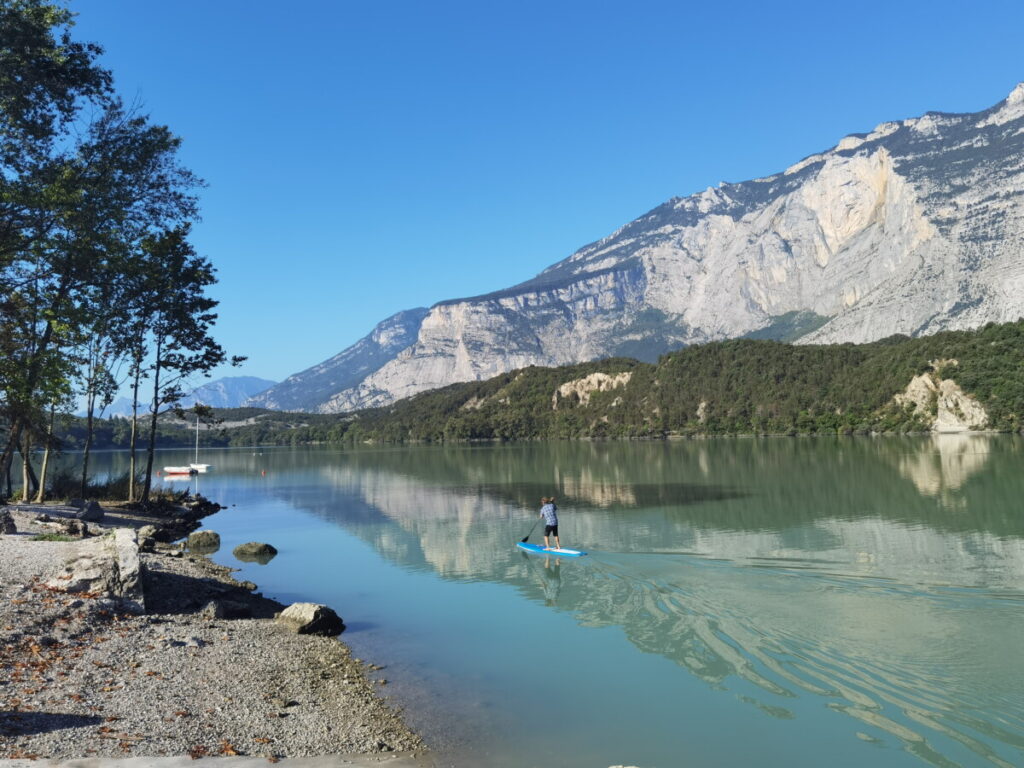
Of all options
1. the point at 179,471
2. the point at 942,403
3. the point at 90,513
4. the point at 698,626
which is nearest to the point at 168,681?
the point at 698,626

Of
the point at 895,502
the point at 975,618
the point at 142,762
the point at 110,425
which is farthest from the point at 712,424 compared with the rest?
the point at 142,762

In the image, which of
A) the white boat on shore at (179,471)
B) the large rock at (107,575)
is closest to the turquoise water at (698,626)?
the large rock at (107,575)

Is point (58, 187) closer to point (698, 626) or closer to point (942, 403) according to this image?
point (698, 626)

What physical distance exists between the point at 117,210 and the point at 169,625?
14684 millimetres

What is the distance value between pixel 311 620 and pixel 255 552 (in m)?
16.0

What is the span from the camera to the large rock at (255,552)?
3183 centimetres

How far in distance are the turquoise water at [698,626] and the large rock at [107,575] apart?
220 inches

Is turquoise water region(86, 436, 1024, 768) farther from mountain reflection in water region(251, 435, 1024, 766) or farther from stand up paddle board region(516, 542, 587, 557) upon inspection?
stand up paddle board region(516, 542, 587, 557)

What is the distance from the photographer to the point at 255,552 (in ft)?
107

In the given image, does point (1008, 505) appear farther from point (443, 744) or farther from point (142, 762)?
point (142, 762)

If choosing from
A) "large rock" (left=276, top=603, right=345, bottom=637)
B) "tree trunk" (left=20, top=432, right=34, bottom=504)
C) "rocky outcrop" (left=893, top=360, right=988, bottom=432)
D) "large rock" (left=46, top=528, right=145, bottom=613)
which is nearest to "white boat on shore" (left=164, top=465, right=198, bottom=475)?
"tree trunk" (left=20, top=432, right=34, bottom=504)

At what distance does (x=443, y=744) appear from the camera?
1156 centimetres

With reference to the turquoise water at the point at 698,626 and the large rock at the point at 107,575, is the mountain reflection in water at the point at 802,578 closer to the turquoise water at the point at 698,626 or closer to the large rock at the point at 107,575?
the turquoise water at the point at 698,626

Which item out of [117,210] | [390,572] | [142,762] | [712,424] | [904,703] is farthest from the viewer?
[712,424]
